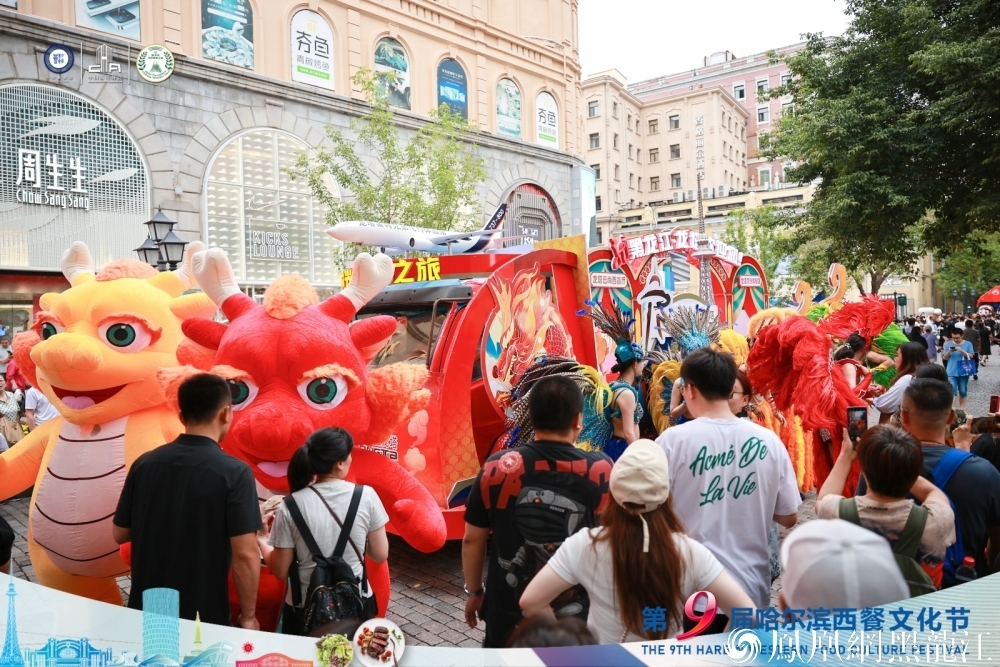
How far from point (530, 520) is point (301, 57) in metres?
17.5

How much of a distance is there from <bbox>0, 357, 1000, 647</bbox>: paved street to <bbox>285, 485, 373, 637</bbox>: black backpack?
1.73m

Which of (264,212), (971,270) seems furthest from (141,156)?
(971,270)

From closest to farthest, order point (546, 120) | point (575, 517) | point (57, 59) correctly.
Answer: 1. point (575, 517)
2. point (57, 59)
3. point (546, 120)

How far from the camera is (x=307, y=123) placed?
17328 millimetres

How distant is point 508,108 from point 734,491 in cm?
2177

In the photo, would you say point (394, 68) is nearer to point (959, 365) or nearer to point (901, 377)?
point (959, 365)

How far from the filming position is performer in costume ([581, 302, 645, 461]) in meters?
4.59

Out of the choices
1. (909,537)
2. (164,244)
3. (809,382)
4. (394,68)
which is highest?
(394,68)

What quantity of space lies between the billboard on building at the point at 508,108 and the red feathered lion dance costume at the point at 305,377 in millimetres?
19838

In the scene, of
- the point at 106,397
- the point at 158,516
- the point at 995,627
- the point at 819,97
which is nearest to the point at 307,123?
the point at 819,97

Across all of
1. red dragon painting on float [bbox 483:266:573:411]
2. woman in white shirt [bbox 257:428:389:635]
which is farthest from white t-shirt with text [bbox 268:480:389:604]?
red dragon painting on float [bbox 483:266:573:411]

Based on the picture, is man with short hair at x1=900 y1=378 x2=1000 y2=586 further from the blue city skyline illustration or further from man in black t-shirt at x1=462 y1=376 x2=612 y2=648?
the blue city skyline illustration

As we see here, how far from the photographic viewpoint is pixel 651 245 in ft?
28.6

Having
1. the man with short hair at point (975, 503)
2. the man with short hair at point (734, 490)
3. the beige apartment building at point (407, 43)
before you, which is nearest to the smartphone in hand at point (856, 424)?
the man with short hair at point (975, 503)
